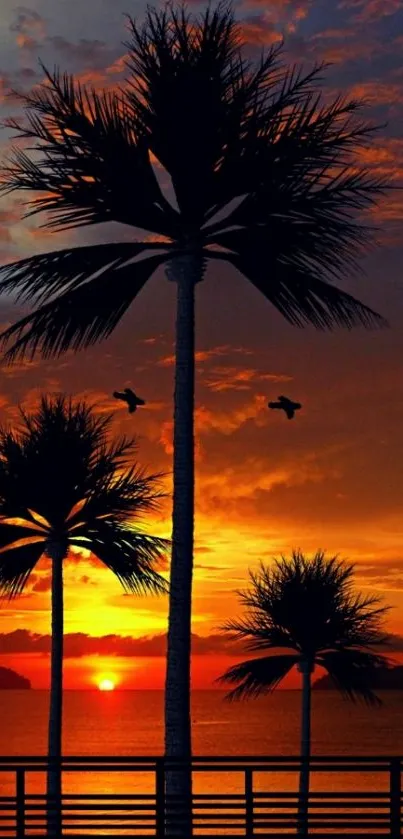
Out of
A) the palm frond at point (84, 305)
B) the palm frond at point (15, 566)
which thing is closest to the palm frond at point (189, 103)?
the palm frond at point (84, 305)

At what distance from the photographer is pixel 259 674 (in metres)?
32.3

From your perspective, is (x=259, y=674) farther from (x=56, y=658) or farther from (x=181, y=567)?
(x=181, y=567)

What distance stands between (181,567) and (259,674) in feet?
52.8

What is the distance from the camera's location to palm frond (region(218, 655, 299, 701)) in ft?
104

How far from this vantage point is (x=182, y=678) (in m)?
16.6

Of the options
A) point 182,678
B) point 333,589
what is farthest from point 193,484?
point 333,589

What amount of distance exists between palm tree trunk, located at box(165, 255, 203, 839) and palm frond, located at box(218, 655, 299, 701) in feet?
48.3

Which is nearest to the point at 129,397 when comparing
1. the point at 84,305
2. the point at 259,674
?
the point at 84,305

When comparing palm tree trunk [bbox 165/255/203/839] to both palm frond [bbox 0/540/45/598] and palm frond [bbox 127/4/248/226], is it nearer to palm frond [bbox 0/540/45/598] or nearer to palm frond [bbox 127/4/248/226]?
palm frond [bbox 127/4/248/226]

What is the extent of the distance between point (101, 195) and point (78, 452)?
9935mm
